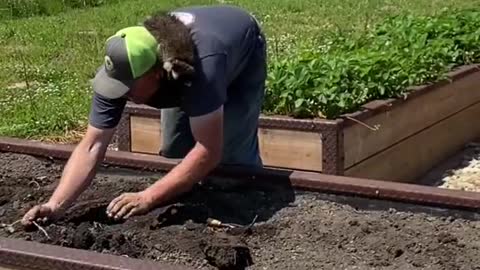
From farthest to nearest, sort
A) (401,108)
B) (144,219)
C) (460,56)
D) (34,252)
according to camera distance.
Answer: (460,56)
(401,108)
(144,219)
(34,252)

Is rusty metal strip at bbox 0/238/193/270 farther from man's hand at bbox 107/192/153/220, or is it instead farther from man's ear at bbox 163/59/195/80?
man's ear at bbox 163/59/195/80

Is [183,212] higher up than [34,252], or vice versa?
[34,252]

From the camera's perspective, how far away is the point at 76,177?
4180 millimetres

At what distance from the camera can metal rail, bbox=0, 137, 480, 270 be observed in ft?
10.7

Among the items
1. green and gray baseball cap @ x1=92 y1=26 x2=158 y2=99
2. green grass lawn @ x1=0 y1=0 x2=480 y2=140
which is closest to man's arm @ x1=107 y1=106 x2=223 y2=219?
green and gray baseball cap @ x1=92 y1=26 x2=158 y2=99

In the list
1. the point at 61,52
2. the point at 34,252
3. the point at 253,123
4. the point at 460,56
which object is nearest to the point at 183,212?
the point at 253,123

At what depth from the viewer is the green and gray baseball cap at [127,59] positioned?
12.5ft

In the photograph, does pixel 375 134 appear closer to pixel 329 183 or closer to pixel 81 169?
pixel 329 183

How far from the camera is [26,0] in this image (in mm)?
14594

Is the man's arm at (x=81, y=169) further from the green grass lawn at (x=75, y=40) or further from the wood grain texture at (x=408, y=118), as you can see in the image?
the green grass lawn at (x=75, y=40)

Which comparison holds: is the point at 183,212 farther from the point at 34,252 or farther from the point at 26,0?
the point at 26,0

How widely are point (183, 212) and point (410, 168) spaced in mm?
2533

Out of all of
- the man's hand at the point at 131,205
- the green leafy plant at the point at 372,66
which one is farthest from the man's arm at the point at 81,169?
the green leafy plant at the point at 372,66

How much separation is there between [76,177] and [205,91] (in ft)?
2.10
